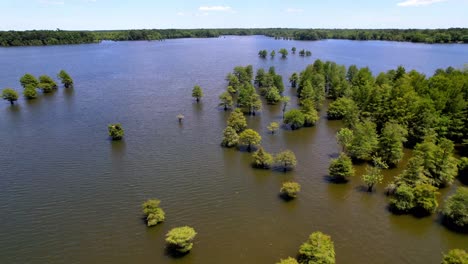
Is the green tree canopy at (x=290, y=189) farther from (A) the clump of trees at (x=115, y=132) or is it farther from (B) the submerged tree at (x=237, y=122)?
(A) the clump of trees at (x=115, y=132)

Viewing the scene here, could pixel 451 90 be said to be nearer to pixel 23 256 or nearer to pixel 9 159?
pixel 23 256

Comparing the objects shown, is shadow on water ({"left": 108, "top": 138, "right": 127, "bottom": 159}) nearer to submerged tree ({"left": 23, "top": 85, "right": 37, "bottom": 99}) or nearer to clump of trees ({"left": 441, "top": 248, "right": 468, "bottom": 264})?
clump of trees ({"left": 441, "top": 248, "right": 468, "bottom": 264})

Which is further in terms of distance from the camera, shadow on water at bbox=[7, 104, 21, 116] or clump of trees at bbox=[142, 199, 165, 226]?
shadow on water at bbox=[7, 104, 21, 116]

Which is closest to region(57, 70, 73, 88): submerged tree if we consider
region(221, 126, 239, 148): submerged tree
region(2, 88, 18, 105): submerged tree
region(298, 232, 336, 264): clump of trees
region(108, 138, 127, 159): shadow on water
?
region(2, 88, 18, 105): submerged tree

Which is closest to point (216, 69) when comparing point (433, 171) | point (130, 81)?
point (130, 81)

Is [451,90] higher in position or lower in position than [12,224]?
higher

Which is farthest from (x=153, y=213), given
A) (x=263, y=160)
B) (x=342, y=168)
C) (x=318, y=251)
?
(x=342, y=168)
